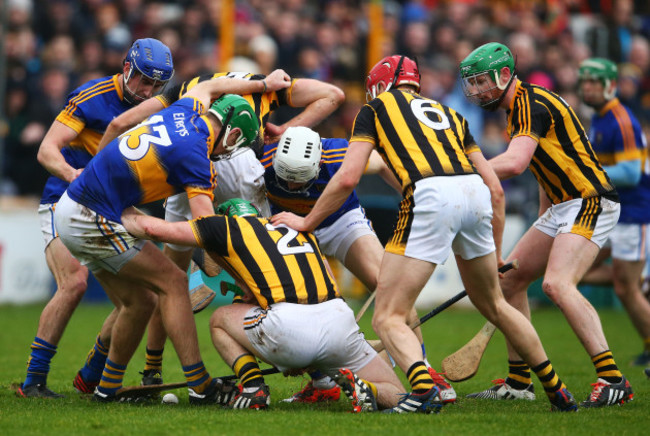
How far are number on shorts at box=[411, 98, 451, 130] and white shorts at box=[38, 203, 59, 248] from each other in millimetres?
2820

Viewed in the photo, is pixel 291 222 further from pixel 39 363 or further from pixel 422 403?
pixel 39 363

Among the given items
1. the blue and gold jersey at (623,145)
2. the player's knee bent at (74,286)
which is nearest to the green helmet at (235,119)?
the player's knee bent at (74,286)

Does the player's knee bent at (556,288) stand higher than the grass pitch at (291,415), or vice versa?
the player's knee bent at (556,288)

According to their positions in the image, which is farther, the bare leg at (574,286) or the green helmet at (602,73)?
the green helmet at (602,73)

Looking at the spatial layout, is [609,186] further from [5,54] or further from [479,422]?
[5,54]

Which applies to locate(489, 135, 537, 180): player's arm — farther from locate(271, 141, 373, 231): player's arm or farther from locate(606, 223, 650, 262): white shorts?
locate(606, 223, 650, 262): white shorts

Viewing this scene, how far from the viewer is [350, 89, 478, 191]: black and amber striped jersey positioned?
529cm

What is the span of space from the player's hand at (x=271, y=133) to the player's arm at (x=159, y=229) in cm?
162

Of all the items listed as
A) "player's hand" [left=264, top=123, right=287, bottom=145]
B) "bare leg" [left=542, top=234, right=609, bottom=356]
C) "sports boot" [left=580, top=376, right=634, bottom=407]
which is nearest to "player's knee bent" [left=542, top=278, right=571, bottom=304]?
"bare leg" [left=542, top=234, right=609, bottom=356]

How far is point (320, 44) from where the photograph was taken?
14328 mm

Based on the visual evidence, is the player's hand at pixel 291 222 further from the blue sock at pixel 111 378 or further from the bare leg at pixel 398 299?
the blue sock at pixel 111 378

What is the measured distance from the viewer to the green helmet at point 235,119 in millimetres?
5633

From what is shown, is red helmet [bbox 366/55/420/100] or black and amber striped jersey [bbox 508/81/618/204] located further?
black and amber striped jersey [bbox 508/81/618/204]

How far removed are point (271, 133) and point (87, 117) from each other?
134cm
